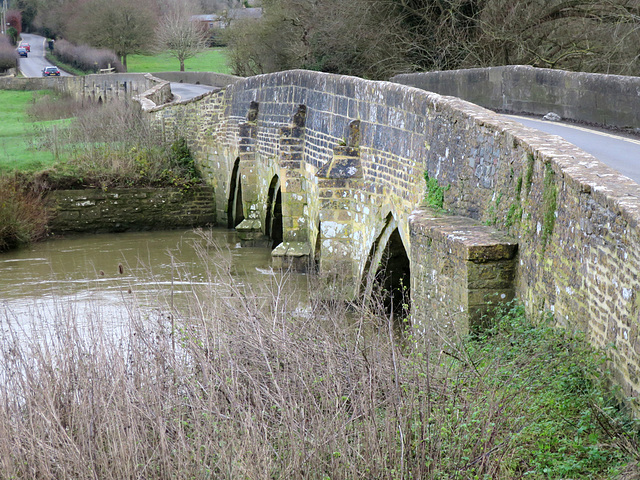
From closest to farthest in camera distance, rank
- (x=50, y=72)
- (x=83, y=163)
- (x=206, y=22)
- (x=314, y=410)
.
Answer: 1. (x=314, y=410)
2. (x=83, y=163)
3. (x=50, y=72)
4. (x=206, y=22)

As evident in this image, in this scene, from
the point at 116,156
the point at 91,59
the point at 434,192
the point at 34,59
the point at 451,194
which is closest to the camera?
the point at 451,194

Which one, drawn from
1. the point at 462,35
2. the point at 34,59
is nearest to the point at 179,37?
the point at 34,59

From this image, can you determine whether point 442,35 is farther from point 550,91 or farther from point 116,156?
point 116,156

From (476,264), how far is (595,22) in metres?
15.2

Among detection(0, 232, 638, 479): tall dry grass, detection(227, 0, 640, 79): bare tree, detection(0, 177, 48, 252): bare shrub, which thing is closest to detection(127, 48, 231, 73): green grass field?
detection(227, 0, 640, 79): bare tree

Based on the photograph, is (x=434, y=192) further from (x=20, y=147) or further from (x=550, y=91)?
(x=20, y=147)

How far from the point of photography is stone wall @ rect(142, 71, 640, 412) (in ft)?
16.6

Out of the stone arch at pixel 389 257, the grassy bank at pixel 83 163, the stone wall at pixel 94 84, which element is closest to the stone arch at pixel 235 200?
the grassy bank at pixel 83 163

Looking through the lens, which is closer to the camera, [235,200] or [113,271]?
[113,271]

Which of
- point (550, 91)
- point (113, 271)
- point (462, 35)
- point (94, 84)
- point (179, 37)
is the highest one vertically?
point (179, 37)

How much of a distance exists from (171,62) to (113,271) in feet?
184

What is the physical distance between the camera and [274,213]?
19297 millimetres

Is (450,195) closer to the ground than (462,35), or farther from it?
closer to the ground

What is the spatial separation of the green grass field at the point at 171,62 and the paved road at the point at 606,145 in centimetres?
5248
